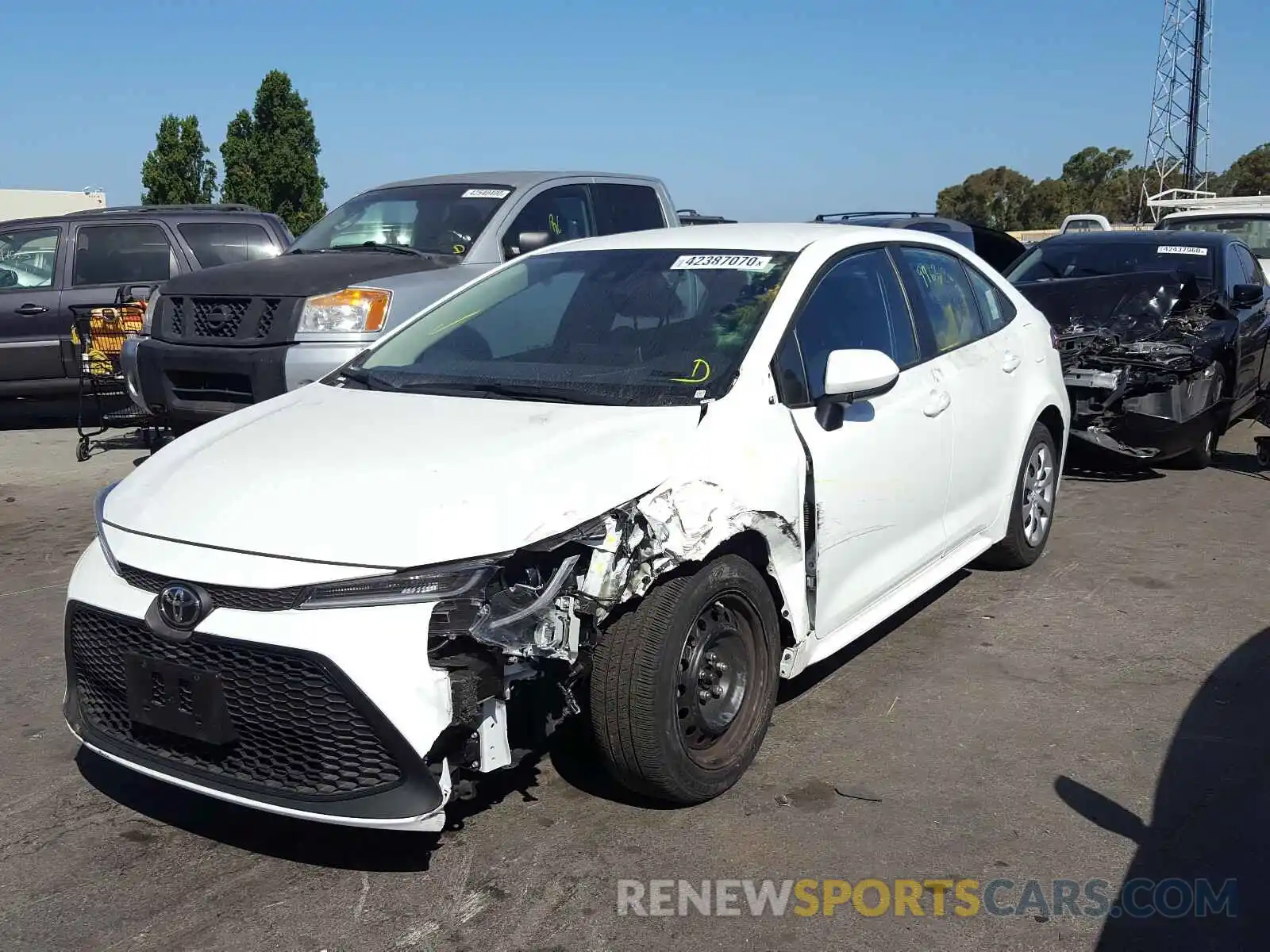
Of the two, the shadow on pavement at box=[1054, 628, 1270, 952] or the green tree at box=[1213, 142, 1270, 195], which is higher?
the green tree at box=[1213, 142, 1270, 195]

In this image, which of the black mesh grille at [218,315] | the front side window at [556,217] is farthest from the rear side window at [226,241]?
the front side window at [556,217]

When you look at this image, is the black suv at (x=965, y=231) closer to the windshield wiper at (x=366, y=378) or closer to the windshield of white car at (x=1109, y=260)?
the windshield of white car at (x=1109, y=260)

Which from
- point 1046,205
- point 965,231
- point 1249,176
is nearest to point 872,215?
point 965,231

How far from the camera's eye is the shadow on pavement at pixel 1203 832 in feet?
10.2

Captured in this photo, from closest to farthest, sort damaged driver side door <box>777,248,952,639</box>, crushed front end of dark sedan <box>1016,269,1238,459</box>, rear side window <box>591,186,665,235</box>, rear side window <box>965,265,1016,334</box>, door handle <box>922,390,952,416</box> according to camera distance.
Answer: damaged driver side door <box>777,248,952,639</box> → door handle <box>922,390,952,416</box> → rear side window <box>965,265,1016,334</box> → crushed front end of dark sedan <box>1016,269,1238,459</box> → rear side window <box>591,186,665,235</box>

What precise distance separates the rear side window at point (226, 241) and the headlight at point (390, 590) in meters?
8.35

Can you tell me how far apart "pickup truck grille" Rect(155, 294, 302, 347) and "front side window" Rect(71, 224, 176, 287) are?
289cm

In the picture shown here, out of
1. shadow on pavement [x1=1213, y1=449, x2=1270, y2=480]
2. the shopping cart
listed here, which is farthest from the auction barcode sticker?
the shopping cart

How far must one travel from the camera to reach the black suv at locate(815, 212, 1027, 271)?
48.7 ft

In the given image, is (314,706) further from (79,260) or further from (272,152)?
(272,152)

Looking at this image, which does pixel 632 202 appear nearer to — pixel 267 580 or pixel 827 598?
pixel 827 598

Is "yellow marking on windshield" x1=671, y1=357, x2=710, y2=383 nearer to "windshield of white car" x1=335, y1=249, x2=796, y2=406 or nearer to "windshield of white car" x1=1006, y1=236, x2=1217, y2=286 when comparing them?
"windshield of white car" x1=335, y1=249, x2=796, y2=406

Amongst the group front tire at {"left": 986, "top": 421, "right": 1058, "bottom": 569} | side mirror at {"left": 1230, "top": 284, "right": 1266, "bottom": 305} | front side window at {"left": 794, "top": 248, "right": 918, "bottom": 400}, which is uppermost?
front side window at {"left": 794, "top": 248, "right": 918, "bottom": 400}

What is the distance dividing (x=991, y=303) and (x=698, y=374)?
2351mm
